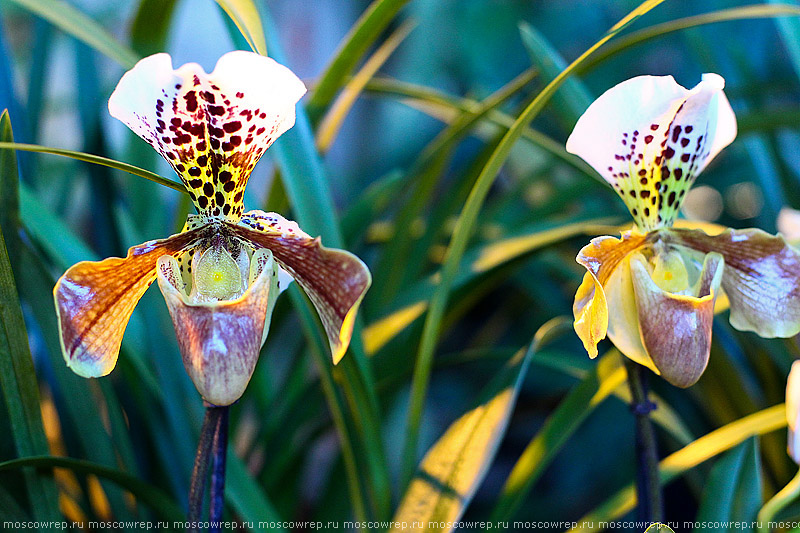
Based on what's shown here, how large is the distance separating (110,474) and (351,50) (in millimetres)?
Result: 468

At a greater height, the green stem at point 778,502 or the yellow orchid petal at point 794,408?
the yellow orchid petal at point 794,408

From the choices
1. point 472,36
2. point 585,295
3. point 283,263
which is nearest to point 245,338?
point 283,263

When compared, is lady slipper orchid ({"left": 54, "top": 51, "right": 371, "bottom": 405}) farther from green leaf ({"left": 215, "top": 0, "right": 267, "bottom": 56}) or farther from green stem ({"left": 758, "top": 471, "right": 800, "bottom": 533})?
green stem ({"left": 758, "top": 471, "right": 800, "bottom": 533})

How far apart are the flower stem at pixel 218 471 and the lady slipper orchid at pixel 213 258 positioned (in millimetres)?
71

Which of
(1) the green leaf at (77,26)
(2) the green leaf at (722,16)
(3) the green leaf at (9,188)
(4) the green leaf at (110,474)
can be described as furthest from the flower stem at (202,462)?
(2) the green leaf at (722,16)

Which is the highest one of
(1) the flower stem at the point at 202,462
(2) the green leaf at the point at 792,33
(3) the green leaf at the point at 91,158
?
(2) the green leaf at the point at 792,33

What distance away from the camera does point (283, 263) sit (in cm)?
40

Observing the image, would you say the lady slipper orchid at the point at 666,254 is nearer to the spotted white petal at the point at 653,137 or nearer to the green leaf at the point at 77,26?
the spotted white petal at the point at 653,137

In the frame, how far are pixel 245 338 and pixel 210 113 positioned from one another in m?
0.15

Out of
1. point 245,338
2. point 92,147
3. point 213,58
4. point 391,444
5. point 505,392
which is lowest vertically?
point 391,444

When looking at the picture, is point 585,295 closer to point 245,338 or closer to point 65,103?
point 245,338

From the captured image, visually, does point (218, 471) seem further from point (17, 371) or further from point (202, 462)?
point (17, 371)

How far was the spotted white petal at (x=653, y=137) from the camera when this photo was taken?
0.39 meters

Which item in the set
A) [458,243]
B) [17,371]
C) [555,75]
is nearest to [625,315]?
[458,243]
